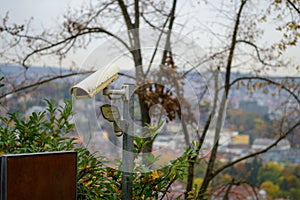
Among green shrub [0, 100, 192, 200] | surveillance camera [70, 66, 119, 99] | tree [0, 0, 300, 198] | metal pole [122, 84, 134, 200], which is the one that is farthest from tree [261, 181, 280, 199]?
surveillance camera [70, 66, 119, 99]

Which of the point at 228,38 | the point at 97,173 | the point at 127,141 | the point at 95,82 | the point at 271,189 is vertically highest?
the point at 228,38

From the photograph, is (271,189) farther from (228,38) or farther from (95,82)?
(95,82)

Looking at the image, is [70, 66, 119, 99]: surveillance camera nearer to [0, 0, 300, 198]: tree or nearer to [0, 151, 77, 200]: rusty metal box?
[0, 151, 77, 200]: rusty metal box

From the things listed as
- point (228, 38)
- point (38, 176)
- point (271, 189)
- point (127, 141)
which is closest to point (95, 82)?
point (127, 141)

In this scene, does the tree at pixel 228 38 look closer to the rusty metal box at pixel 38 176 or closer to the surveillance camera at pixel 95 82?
the surveillance camera at pixel 95 82

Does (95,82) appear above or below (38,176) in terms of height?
above

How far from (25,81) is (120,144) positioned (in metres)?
1.78

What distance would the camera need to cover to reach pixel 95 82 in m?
1.81

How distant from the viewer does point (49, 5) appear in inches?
136

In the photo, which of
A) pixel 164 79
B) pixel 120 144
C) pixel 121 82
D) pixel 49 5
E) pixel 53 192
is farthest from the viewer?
pixel 49 5

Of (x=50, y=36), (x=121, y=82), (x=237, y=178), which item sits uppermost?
(x=50, y=36)

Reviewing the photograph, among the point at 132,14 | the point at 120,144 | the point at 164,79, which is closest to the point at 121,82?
the point at 120,144

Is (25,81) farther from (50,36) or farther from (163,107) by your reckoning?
(163,107)

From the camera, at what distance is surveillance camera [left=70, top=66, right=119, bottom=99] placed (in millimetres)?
1788
